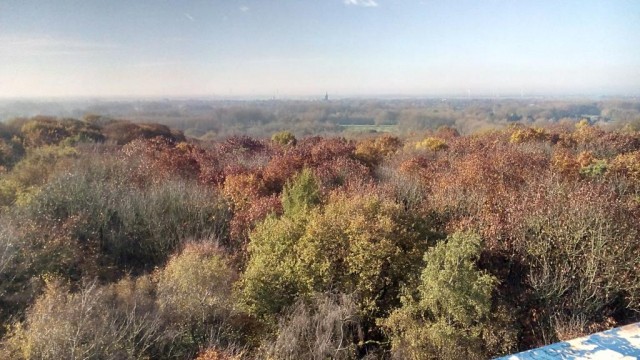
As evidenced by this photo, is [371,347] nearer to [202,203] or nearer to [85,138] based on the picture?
[202,203]

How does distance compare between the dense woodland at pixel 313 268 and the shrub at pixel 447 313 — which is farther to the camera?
Answer: the shrub at pixel 447 313

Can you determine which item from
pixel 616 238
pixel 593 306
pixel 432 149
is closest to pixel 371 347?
pixel 593 306

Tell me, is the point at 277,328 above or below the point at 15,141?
below

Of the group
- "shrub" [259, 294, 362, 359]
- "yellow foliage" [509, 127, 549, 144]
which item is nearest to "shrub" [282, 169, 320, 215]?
"shrub" [259, 294, 362, 359]

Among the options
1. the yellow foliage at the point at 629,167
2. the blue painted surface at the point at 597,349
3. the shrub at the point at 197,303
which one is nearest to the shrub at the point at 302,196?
the shrub at the point at 197,303

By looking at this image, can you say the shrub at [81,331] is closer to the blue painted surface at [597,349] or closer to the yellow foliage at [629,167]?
the blue painted surface at [597,349]

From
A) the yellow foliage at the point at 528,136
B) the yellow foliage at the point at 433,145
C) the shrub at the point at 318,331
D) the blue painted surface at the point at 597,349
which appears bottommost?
the shrub at the point at 318,331

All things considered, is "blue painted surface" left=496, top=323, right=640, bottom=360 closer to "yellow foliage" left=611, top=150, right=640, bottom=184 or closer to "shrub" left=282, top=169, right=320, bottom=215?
"shrub" left=282, top=169, right=320, bottom=215
